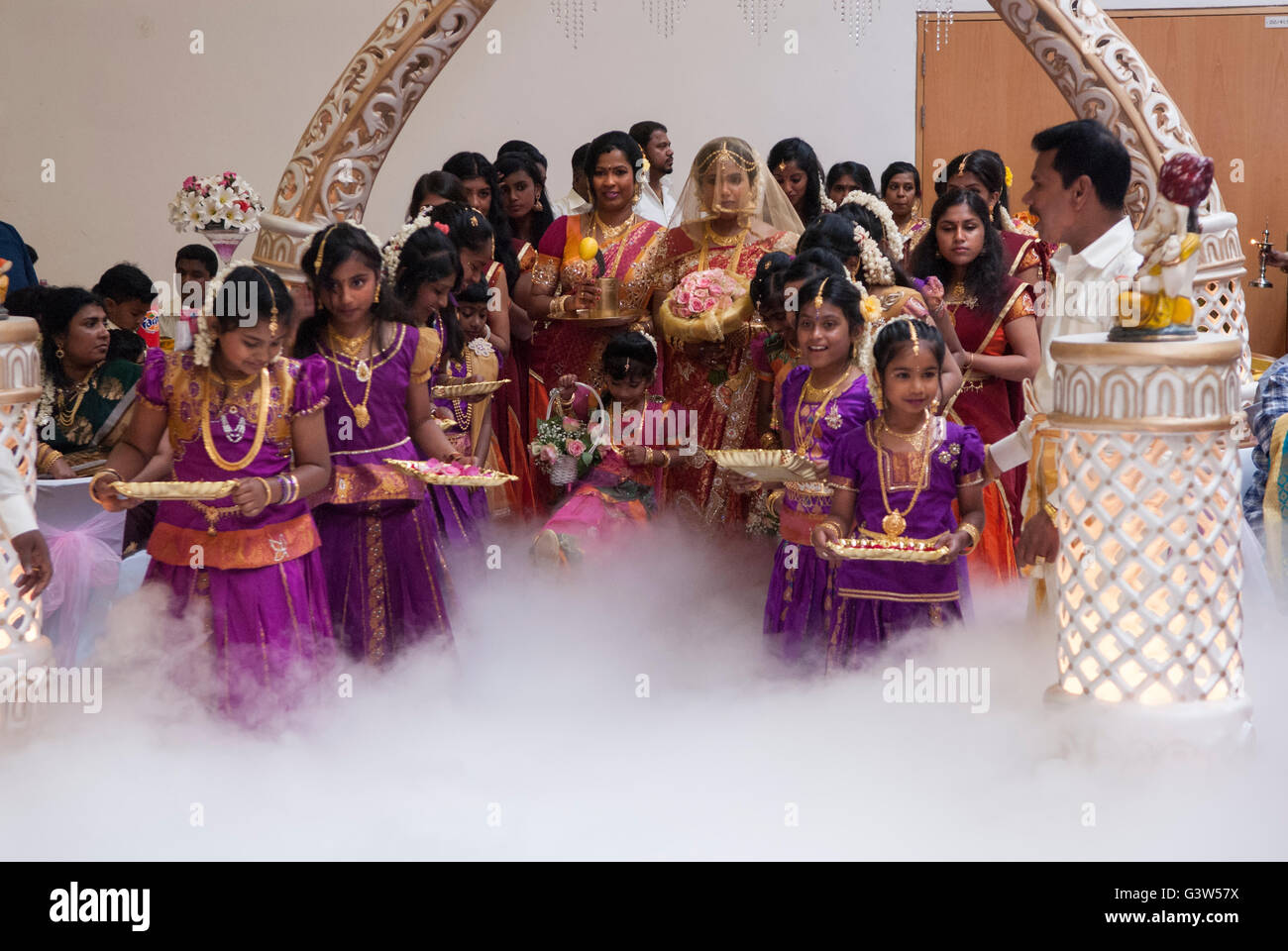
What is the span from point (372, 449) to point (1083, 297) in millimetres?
1709

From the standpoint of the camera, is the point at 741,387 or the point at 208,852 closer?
the point at 208,852

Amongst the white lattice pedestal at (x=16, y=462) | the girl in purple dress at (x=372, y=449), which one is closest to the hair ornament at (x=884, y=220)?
the girl in purple dress at (x=372, y=449)

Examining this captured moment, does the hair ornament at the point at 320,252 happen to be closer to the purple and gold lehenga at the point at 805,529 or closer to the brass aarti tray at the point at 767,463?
the brass aarti tray at the point at 767,463

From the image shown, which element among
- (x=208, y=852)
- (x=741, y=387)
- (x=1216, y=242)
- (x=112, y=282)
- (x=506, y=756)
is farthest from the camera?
(x=112, y=282)

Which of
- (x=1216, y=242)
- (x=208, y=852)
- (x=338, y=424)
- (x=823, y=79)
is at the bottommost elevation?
(x=208, y=852)

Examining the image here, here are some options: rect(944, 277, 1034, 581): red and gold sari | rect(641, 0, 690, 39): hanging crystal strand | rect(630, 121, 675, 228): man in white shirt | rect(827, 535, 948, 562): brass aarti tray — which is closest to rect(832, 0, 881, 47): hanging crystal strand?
rect(641, 0, 690, 39): hanging crystal strand

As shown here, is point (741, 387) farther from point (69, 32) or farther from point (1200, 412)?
point (69, 32)

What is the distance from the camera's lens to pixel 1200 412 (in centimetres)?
279

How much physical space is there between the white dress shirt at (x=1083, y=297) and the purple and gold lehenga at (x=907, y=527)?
0.33ft

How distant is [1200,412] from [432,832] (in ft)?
5.44

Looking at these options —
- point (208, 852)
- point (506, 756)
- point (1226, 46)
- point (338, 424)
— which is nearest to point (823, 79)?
point (1226, 46)

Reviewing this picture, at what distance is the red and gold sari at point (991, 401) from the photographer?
4402mm

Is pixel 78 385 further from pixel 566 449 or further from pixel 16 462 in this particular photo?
pixel 566 449

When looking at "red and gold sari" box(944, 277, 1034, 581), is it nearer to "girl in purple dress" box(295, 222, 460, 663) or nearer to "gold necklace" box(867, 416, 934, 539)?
"gold necklace" box(867, 416, 934, 539)
